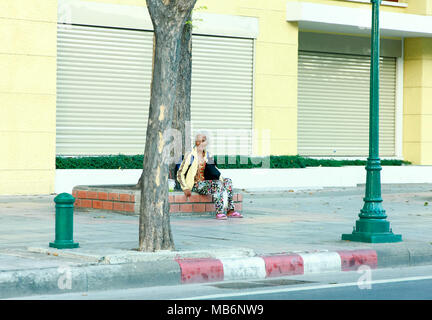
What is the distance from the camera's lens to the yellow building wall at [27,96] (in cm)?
1980

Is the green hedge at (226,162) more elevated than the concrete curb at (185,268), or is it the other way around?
the green hedge at (226,162)

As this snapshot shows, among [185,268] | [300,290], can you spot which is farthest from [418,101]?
[300,290]

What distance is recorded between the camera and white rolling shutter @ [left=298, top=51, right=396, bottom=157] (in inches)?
1024

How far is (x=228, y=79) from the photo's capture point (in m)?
23.8

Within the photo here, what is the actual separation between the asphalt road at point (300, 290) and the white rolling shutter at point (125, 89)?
39.8ft

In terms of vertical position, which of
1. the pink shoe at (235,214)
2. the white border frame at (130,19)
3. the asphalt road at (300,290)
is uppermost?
the white border frame at (130,19)

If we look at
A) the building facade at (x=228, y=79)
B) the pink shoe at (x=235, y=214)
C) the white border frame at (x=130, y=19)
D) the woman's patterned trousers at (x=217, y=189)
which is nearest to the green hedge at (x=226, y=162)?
the building facade at (x=228, y=79)

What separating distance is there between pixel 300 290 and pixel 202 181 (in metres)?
6.47

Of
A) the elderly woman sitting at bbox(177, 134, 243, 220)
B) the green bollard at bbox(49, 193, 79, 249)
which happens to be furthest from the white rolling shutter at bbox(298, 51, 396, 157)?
the green bollard at bbox(49, 193, 79, 249)

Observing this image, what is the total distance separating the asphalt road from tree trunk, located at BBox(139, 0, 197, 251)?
103 cm

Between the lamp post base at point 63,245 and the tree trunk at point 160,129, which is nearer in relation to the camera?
the tree trunk at point 160,129

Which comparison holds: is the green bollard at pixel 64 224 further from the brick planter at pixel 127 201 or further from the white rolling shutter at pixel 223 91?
the white rolling shutter at pixel 223 91

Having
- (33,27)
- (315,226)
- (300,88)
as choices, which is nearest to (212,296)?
(315,226)
